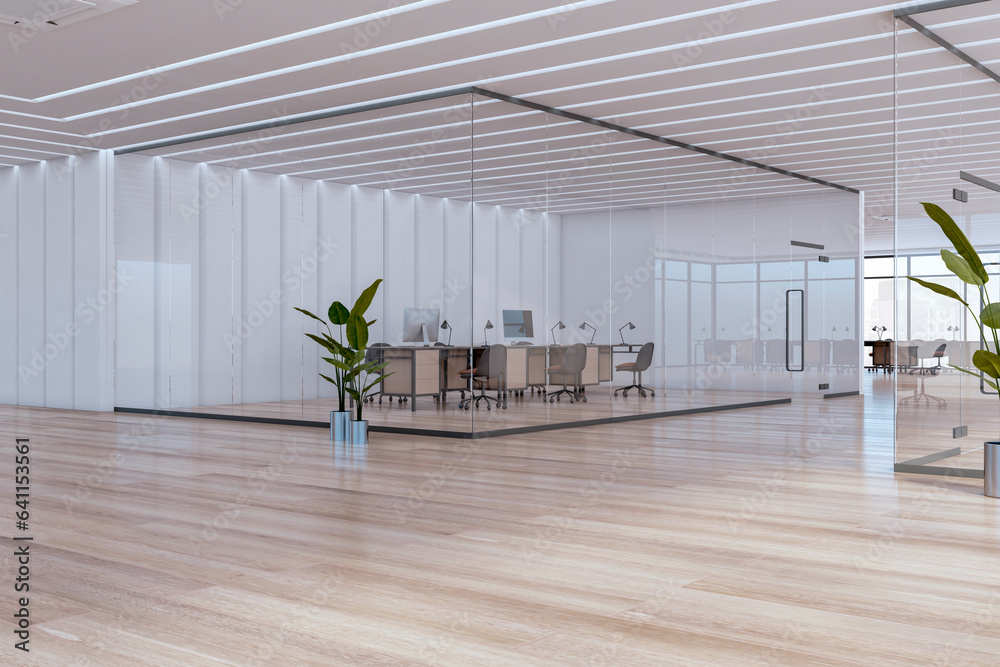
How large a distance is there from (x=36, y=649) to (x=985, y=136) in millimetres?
6697

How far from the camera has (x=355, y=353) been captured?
852 centimetres

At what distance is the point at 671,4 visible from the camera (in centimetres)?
656

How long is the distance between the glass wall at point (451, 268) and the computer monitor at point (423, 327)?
0.01 m

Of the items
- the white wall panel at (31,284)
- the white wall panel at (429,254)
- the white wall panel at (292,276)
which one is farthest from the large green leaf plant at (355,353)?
the white wall panel at (31,284)

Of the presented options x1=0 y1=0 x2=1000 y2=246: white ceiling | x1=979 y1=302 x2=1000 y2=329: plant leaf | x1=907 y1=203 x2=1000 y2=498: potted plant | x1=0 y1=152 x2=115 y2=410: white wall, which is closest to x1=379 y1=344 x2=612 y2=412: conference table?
x1=0 y1=0 x2=1000 y2=246: white ceiling

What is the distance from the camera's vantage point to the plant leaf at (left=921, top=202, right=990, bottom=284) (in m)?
5.83

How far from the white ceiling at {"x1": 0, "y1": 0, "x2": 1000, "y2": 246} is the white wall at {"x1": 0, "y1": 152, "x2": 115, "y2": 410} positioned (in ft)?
4.89

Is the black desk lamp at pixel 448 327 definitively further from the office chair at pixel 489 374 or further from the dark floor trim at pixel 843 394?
the dark floor trim at pixel 843 394

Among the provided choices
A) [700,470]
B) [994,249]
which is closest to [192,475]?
[700,470]

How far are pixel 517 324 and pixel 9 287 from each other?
7834 mm

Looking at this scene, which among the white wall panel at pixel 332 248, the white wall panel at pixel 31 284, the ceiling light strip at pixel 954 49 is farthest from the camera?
the white wall panel at pixel 31 284

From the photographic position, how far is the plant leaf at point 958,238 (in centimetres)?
583

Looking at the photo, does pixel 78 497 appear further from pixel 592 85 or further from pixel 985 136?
pixel 985 136

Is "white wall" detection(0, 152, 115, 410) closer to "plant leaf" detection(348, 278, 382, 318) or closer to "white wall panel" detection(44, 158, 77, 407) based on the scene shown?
"white wall panel" detection(44, 158, 77, 407)
